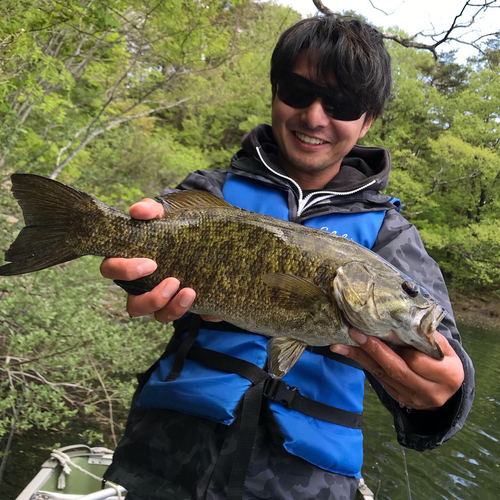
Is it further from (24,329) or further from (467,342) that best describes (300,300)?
(467,342)

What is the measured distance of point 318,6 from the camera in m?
6.48

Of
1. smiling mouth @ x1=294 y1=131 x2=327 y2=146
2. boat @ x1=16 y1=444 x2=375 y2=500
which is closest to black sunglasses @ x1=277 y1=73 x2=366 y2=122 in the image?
smiling mouth @ x1=294 y1=131 x2=327 y2=146

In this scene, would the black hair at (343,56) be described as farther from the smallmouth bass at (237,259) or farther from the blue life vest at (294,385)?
the smallmouth bass at (237,259)

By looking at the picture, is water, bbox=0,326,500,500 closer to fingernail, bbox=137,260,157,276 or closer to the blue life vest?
the blue life vest

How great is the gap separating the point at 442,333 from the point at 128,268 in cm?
151

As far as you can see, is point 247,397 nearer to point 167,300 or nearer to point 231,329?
point 231,329

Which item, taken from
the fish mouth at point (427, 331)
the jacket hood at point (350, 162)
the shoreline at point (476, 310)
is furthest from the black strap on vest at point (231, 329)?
the shoreline at point (476, 310)

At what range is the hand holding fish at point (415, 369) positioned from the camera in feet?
5.53

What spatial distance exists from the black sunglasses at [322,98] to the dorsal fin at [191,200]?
0.90 metres

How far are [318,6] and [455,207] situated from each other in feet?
86.5

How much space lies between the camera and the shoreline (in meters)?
22.3

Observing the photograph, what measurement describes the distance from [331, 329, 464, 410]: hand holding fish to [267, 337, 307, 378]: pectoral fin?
0.21 meters

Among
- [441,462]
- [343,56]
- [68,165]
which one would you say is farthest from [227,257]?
[441,462]

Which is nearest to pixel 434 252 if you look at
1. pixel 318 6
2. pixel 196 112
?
pixel 196 112
